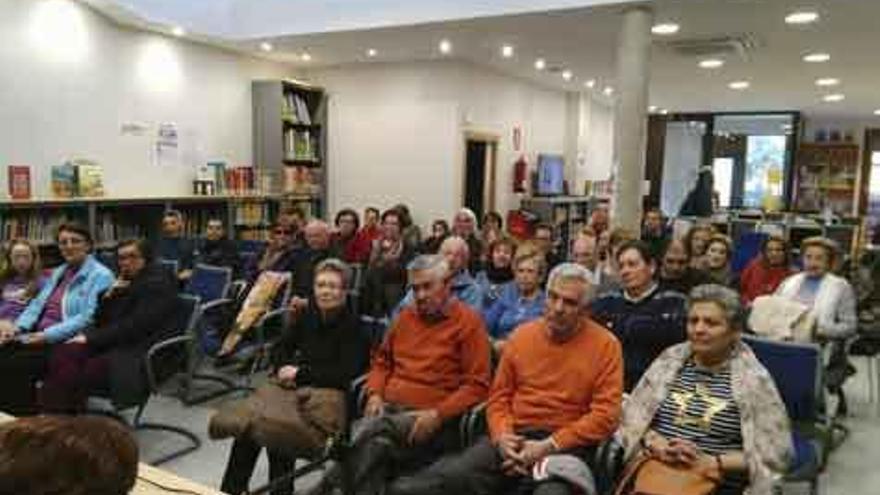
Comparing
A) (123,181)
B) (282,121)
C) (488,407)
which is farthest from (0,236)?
(488,407)

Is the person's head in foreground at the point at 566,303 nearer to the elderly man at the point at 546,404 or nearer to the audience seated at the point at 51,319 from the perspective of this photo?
the elderly man at the point at 546,404

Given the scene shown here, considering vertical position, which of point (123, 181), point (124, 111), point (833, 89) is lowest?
point (123, 181)

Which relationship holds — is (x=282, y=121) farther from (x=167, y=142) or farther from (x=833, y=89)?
(x=833, y=89)

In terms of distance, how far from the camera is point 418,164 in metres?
7.93

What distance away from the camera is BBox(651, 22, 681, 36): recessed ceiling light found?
5699 millimetres

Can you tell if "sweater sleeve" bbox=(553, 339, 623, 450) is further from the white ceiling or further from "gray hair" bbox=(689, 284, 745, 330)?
the white ceiling

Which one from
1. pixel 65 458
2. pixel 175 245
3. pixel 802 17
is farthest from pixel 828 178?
pixel 65 458

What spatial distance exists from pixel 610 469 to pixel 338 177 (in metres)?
6.61

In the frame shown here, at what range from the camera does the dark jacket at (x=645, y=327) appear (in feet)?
9.62

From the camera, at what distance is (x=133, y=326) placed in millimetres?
3402

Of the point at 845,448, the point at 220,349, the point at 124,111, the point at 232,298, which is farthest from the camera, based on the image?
the point at 124,111

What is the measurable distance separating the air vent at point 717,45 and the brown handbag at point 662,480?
4985 mm

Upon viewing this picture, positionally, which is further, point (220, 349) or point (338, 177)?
point (338, 177)

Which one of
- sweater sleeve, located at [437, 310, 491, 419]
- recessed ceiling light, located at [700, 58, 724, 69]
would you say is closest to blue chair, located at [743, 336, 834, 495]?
sweater sleeve, located at [437, 310, 491, 419]
